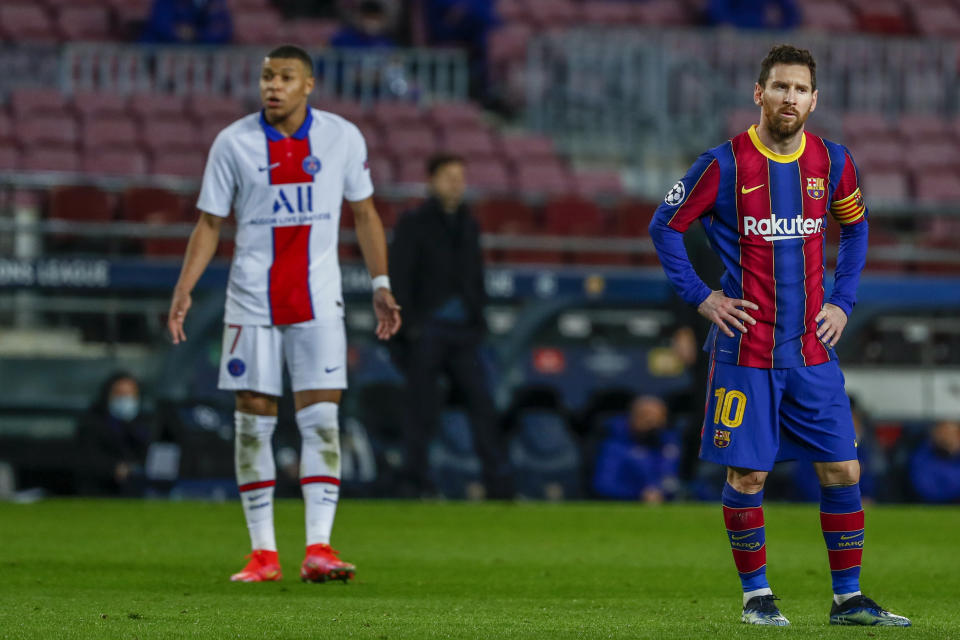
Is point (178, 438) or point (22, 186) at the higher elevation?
point (22, 186)

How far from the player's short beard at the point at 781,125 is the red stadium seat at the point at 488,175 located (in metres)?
10.4

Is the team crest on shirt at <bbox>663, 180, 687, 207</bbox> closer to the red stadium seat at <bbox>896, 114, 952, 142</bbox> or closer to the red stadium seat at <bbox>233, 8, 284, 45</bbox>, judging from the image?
the red stadium seat at <bbox>896, 114, 952, 142</bbox>

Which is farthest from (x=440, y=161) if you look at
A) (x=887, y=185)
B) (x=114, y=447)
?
(x=887, y=185)

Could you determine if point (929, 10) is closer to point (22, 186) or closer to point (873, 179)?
point (873, 179)

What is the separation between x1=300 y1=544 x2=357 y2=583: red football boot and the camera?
20.2ft

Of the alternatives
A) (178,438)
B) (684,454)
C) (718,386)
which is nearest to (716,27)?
(684,454)

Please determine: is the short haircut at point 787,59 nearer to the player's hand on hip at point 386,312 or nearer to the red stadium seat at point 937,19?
the player's hand on hip at point 386,312

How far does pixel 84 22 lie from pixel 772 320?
14.7m

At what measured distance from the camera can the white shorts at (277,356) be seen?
642cm

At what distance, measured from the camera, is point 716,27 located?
18.8m

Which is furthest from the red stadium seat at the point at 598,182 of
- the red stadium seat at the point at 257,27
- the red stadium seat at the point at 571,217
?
A: the red stadium seat at the point at 257,27

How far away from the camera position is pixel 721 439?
4.98 metres

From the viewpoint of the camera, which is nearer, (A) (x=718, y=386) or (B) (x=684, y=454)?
(A) (x=718, y=386)

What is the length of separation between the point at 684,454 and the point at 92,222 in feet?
16.6
